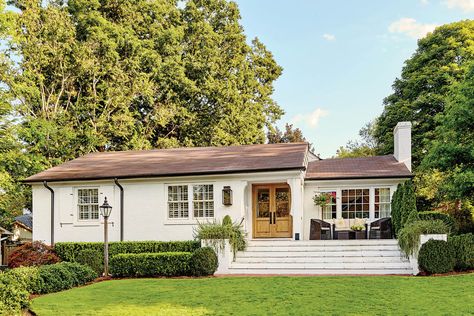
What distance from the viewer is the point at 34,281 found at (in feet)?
40.9

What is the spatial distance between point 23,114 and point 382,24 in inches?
758

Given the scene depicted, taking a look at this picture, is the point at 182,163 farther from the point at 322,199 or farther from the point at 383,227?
the point at 383,227

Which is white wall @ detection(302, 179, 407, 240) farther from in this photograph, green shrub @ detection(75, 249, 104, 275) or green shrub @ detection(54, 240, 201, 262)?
green shrub @ detection(75, 249, 104, 275)

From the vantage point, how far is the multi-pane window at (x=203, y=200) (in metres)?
18.8

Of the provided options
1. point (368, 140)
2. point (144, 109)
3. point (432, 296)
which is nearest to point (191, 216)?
point (432, 296)

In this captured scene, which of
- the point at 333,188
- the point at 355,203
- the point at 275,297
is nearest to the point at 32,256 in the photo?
the point at 275,297

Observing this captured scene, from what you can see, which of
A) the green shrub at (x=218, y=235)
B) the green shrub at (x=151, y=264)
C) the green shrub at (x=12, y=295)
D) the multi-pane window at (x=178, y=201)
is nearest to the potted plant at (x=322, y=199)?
the multi-pane window at (x=178, y=201)

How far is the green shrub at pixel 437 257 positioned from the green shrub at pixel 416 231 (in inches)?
23.8

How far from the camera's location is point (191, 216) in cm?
1883

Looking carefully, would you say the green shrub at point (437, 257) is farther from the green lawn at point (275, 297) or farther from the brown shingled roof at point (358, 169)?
the brown shingled roof at point (358, 169)

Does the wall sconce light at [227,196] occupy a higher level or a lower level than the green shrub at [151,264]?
higher

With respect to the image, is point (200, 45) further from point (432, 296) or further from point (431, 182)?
point (432, 296)

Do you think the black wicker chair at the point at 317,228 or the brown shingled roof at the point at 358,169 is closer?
the black wicker chair at the point at 317,228

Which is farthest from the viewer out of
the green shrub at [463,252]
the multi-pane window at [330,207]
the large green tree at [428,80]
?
the large green tree at [428,80]
